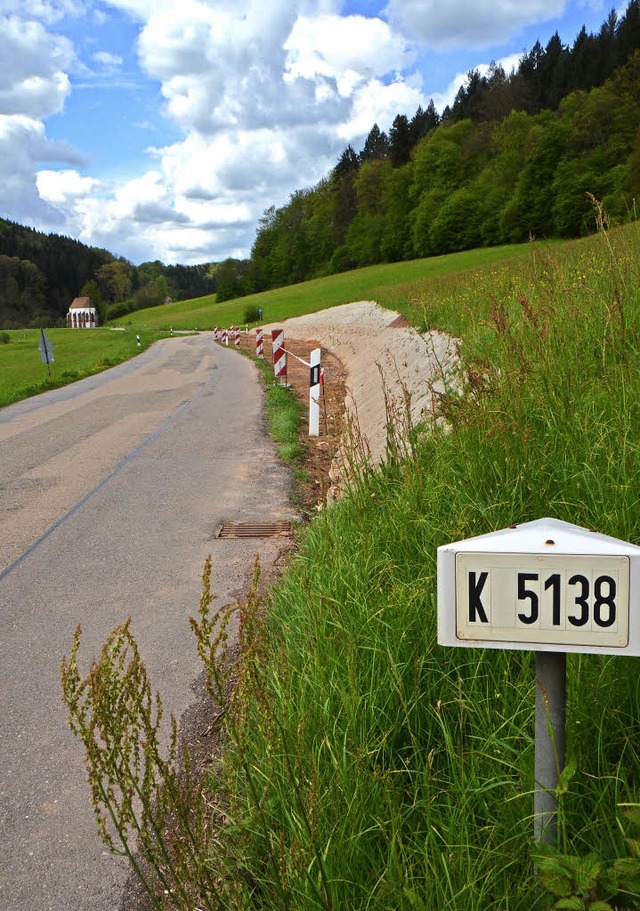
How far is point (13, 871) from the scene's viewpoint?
2.74 m

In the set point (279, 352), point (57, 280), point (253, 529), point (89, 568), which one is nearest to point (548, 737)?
point (89, 568)

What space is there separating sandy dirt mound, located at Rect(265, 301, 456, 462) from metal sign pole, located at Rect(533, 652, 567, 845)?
290 cm

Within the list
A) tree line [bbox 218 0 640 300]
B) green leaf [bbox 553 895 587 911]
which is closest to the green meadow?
green leaf [bbox 553 895 587 911]

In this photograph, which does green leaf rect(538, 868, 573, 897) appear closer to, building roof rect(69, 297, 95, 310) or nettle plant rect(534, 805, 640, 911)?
nettle plant rect(534, 805, 640, 911)

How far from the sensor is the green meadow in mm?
2021

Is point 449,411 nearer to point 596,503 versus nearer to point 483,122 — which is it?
point 596,503

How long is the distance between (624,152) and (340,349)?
39480mm

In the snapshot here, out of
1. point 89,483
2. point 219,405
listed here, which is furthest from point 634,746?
point 219,405

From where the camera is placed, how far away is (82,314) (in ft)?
436

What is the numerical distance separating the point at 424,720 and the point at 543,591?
1.33m

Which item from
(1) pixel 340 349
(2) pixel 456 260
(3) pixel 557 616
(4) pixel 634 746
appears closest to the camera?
(3) pixel 557 616

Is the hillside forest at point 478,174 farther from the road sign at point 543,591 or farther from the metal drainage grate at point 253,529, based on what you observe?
the road sign at point 543,591

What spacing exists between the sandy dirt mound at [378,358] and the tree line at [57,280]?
10326 centimetres

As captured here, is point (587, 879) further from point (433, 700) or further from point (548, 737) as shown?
point (433, 700)
